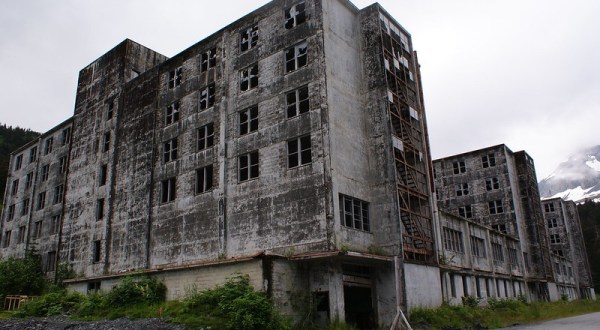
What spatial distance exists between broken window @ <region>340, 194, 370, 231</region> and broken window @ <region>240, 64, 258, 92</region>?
945 cm

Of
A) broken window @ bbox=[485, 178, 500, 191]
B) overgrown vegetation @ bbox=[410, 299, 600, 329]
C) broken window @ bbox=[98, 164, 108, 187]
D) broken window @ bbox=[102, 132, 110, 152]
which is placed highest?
broken window @ bbox=[102, 132, 110, 152]

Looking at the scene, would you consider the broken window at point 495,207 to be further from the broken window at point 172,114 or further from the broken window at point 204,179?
the broken window at point 172,114

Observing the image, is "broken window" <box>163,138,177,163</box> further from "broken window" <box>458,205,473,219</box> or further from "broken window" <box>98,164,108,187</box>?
"broken window" <box>458,205,473,219</box>

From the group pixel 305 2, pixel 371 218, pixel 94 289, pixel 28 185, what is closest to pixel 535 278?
pixel 371 218

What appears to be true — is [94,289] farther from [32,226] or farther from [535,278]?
[535,278]

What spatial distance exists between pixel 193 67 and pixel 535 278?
129ft

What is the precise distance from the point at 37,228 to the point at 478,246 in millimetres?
40350

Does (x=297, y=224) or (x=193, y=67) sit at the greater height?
(x=193, y=67)

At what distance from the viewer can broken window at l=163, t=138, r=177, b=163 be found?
108 ft

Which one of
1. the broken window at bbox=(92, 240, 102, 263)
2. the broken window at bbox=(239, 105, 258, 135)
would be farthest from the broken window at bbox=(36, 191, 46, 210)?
the broken window at bbox=(239, 105, 258, 135)

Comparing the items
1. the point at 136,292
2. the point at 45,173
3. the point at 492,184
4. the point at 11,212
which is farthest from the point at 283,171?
the point at 11,212

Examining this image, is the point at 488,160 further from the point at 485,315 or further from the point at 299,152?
the point at 299,152

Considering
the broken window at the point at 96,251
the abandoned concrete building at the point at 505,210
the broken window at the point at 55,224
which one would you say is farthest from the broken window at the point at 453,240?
the broken window at the point at 55,224

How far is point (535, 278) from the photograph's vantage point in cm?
4881
